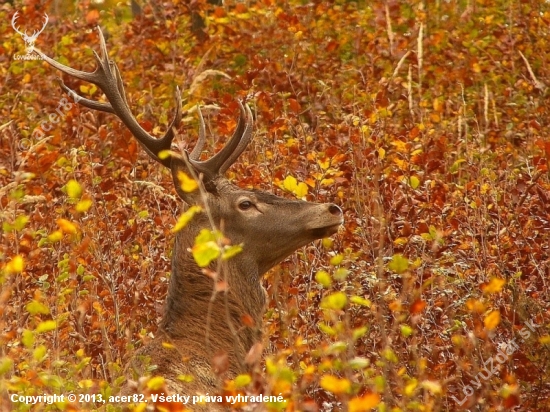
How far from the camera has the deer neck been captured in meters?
5.66

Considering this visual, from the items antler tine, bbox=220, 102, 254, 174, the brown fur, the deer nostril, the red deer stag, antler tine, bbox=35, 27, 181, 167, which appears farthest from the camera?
antler tine, bbox=220, 102, 254, 174

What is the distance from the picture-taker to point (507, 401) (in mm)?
3842

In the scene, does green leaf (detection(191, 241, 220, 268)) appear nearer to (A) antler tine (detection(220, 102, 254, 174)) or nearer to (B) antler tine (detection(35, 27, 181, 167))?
(B) antler tine (detection(35, 27, 181, 167))

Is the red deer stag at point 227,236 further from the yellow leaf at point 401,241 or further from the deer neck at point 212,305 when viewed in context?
the yellow leaf at point 401,241

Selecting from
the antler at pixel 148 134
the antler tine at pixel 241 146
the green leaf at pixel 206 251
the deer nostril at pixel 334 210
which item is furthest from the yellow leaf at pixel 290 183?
the green leaf at pixel 206 251

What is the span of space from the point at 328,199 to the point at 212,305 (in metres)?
1.97

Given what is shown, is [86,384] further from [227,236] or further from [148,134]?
[148,134]

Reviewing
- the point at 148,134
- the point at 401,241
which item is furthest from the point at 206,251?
the point at 401,241

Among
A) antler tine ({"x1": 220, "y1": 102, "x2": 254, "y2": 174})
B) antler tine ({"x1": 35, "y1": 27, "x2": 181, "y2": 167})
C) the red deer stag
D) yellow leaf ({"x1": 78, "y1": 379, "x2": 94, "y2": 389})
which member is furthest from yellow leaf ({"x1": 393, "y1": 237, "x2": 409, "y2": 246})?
yellow leaf ({"x1": 78, "y1": 379, "x2": 94, "y2": 389})

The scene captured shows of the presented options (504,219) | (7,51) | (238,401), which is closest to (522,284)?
(504,219)

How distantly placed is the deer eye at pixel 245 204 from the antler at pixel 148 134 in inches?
9.1

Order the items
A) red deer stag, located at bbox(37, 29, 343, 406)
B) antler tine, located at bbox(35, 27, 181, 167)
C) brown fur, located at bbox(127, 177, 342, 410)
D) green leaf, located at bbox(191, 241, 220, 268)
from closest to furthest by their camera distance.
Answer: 1. green leaf, located at bbox(191, 241, 220, 268)
2. brown fur, located at bbox(127, 177, 342, 410)
3. red deer stag, located at bbox(37, 29, 343, 406)
4. antler tine, located at bbox(35, 27, 181, 167)

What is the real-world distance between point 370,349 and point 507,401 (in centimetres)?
249

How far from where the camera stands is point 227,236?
20.3ft
